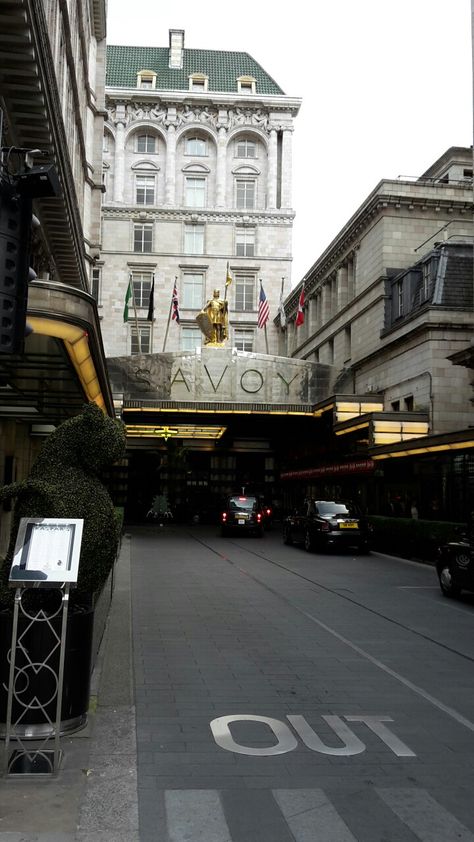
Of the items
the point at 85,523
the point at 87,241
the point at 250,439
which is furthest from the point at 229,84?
the point at 85,523

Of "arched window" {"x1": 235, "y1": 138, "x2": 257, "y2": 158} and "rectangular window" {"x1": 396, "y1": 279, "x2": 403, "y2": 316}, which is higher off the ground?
"arched window" {"x1": 235, "y1": 138, "x2": 257, "y2": 158}

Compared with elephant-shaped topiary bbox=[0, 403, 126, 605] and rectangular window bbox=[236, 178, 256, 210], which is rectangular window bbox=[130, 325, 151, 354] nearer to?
rectangular window bbox=[236, 178, 256, 210]

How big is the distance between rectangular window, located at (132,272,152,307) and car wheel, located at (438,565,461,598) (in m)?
51.6

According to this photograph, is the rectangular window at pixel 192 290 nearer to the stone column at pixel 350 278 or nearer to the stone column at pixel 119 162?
the stone column at pixel 119 162

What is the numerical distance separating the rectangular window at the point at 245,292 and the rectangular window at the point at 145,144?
13.9 meters

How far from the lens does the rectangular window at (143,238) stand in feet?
212

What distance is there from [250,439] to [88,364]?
133 ft

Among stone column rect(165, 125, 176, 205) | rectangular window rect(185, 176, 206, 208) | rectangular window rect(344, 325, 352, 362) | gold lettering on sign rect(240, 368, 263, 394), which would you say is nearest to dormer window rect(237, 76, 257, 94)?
stone column rect(165, 125, 176, 205)

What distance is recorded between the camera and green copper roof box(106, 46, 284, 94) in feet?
228

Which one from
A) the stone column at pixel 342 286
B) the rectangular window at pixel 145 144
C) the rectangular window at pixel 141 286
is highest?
the rectangular window at pixel 145 144

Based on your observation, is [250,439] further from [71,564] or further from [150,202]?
[71,564]

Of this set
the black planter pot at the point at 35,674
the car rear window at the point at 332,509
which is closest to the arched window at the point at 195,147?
the car rear window at the point at 332,509

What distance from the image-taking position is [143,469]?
51.1 metres

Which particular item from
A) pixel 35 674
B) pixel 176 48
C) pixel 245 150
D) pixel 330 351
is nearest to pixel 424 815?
pixel 35 674
